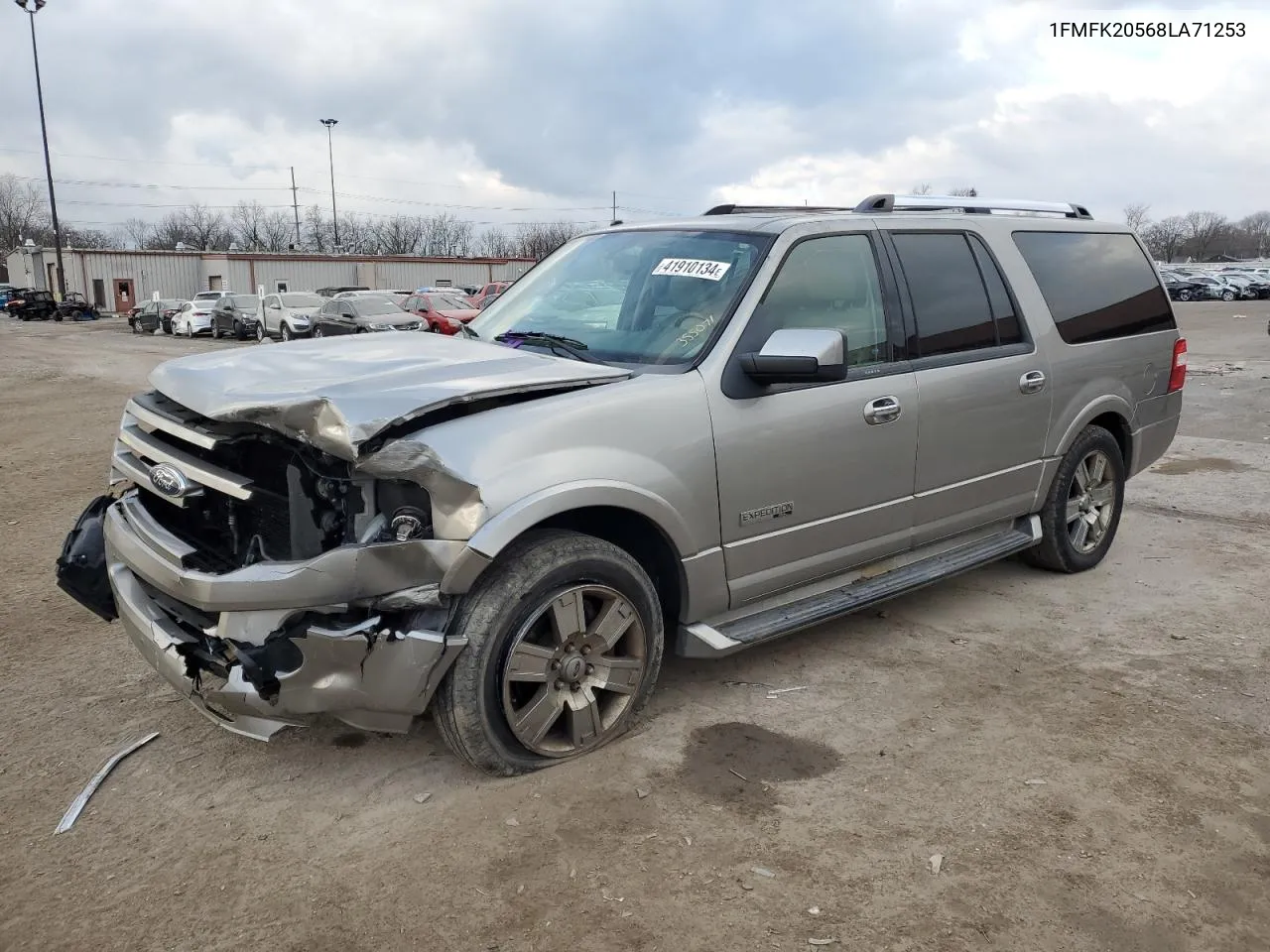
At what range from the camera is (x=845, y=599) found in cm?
413

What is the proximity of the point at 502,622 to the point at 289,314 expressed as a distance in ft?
89.9

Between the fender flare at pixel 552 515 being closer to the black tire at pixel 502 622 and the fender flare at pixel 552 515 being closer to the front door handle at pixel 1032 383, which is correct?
the black tire at pixel 502 622

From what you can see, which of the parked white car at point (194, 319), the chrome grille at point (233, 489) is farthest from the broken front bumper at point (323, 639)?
the parked white car at point (194, 319)

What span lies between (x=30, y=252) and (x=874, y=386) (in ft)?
248

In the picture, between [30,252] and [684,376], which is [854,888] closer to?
[684,376]

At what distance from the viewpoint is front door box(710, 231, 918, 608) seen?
12.2ft

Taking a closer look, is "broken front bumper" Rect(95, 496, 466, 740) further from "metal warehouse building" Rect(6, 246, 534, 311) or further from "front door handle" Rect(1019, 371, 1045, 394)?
"metal warehouse building" Rect(6, 246, 534, 311)

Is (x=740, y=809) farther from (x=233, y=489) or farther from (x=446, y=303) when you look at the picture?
(x=446, y=303)

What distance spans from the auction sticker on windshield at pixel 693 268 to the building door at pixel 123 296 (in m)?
62.5

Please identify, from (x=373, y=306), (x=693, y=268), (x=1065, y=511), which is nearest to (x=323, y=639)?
(x=693, y=268)

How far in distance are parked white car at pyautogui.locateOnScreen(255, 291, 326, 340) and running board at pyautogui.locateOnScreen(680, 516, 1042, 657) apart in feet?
80.0

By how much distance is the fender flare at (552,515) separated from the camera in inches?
117

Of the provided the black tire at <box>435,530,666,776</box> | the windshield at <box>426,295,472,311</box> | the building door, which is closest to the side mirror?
the black tire at <box>435,530,666,776</box>

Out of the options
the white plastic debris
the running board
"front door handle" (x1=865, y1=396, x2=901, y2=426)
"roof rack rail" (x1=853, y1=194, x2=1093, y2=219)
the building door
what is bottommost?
the white plastic debris
